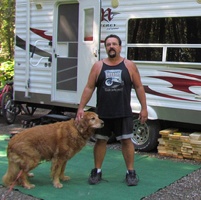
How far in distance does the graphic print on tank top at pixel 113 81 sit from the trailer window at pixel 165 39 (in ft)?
6.16

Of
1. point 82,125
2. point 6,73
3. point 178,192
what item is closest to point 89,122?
point 82,125

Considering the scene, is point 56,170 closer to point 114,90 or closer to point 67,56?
point 114,90

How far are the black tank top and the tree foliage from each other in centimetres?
1390

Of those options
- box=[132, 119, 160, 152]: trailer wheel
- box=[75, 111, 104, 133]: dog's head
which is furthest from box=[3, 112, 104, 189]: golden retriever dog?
box=[132, 119, 160, 152]: trailer wheel

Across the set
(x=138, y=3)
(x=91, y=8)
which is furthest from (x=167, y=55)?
(x=91, y=8)

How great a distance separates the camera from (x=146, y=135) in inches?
263

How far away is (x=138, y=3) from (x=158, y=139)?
231cm

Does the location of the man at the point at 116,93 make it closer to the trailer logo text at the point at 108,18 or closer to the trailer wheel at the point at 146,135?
the trailer wheel at the point at 146,135

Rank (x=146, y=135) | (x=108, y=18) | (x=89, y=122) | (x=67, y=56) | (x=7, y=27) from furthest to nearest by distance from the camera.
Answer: (x=7, y=27) → (x=67, y=56) → (x=108, y=18) → (x=146, y=135) → (x=89, y=122)

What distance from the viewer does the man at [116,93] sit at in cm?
465

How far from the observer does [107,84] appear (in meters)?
4.68

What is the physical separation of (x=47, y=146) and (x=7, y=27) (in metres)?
14.8

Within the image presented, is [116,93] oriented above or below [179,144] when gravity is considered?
above

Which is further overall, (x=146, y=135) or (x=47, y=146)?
(x=146, y=135)
